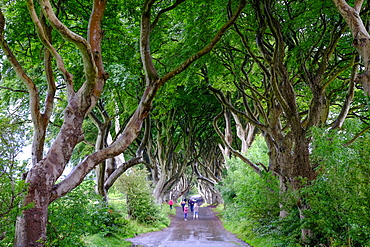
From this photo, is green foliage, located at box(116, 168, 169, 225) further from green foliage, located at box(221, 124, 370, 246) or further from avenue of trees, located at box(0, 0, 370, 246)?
green foliage, located at box(221, 124, 370, 246)

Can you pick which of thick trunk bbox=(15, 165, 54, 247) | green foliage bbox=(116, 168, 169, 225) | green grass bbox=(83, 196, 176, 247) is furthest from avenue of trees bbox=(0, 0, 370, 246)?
green foliage bbox=(116, 168, 169, 225)

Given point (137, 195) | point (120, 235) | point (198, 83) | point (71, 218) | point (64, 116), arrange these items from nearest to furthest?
point (64, 116) → point (71, 218) → point (120, 235) → point (198, 83) → point (137, 195)

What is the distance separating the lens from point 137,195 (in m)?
17.9

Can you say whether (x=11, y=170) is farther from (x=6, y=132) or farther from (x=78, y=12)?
(x=78, y=12)

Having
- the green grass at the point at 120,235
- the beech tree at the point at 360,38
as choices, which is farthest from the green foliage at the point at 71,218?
the beech tree at the point at 360,38

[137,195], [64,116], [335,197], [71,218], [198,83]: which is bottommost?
[335,197]

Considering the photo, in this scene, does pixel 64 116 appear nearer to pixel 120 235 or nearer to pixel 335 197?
pixel 335 197

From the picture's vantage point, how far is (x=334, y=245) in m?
6.09

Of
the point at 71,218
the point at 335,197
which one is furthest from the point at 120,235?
the point at 335,197

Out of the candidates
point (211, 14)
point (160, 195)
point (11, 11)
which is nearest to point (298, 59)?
point (211, 14)

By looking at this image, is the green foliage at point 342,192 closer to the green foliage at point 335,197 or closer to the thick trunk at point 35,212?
the green foliage at point 335,197

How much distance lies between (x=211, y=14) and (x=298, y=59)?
3.19 meters

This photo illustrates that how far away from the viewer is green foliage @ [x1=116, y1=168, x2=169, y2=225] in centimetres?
1742

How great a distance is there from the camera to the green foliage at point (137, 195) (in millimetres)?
17422
